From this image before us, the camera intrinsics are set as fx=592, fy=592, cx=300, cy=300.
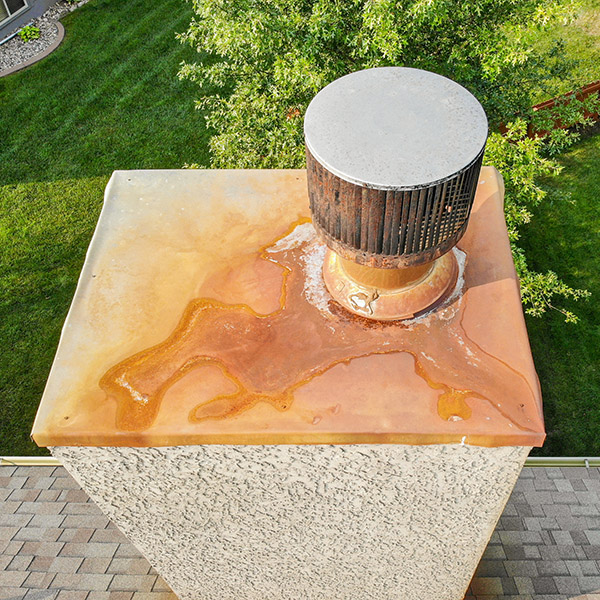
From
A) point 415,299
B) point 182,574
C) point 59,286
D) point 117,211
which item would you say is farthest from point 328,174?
point 59,286

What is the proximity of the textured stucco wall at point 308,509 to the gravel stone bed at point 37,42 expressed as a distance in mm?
13223

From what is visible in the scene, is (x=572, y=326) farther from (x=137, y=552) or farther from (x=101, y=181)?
(x=101, y=181)

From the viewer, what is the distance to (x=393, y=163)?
2453 mm

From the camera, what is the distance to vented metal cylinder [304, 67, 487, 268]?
2.45 metres

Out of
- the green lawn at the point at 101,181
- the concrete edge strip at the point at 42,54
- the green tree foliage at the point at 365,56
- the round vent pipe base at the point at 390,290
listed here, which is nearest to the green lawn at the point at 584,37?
the green lawn at the point at 101,181

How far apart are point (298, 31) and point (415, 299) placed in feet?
16.4

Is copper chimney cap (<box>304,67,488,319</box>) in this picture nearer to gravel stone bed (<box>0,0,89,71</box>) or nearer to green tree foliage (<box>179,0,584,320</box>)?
green tree foliage (<box>179,0,584,320</box>)

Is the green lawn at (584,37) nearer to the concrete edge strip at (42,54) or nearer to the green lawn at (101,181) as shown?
the green lawn at (101,181)

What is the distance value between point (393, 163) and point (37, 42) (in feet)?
48.5

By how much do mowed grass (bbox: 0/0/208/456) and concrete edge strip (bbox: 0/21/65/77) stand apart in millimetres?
166

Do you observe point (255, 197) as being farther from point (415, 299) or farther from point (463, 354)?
point (463, 354)

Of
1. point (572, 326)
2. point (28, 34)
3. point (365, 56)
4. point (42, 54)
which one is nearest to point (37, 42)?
point (28, 34)

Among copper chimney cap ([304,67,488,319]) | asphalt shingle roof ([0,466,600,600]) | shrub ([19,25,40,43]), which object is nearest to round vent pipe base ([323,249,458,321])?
copper chimney cap ([304,67,488,319])

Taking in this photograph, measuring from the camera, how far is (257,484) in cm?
335
